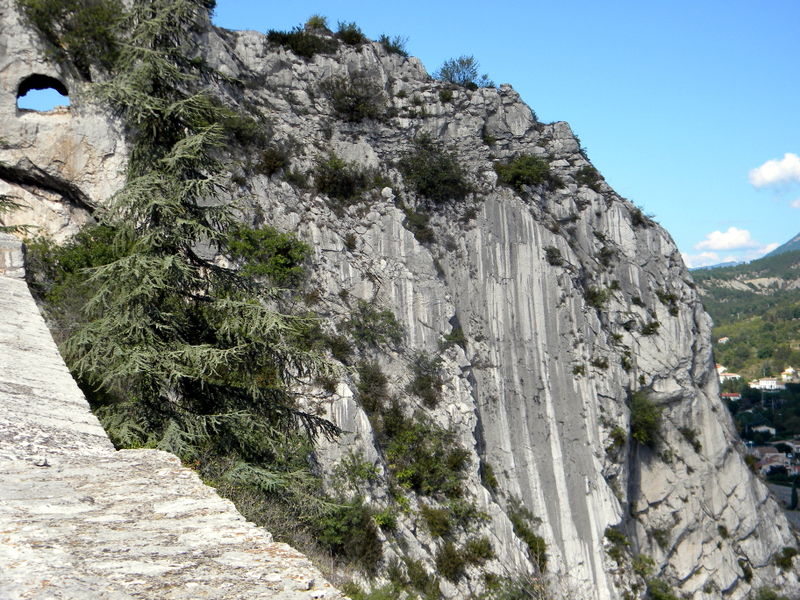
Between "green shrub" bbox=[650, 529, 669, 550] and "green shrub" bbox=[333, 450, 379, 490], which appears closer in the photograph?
"green shrub" bbox=[333, 450, 379, 490]

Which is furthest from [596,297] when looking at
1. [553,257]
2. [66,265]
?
[66,265]

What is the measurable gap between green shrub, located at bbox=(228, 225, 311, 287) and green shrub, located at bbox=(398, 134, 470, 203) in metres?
4.77

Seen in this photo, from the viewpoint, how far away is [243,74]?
20438 mm

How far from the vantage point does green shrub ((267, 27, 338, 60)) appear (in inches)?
856

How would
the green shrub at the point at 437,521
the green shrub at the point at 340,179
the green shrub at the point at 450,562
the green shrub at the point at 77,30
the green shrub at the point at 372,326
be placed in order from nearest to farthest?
the green shrub at the point at 450,562
the green shrub at the point at 437,521
the green shrub at the point at 77,30
the green shrub at the point at 372,326
the green shrub at the point at 340,179

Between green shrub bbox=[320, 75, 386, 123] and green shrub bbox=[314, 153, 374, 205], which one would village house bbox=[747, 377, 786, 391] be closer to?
green shrub bbox=[320, 75, 386, 123]

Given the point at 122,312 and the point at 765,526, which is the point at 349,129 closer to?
the point at 122,312

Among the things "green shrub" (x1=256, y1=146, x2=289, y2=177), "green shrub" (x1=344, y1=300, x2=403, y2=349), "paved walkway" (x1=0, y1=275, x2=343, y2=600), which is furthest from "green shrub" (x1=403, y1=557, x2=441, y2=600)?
"green shrub" (x1=256, y1=146, x2=289, y2=177)

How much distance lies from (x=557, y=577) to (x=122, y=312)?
13489 mm

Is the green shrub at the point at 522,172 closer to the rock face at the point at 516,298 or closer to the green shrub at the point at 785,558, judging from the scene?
the rock face at the point at 516,298

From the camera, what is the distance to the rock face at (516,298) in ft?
54.6

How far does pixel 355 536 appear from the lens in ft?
37.3

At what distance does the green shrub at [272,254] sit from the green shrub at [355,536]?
6.36 m

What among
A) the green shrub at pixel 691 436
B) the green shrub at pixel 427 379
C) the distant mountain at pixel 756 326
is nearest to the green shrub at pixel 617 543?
the green shrub at pixel 691 436
